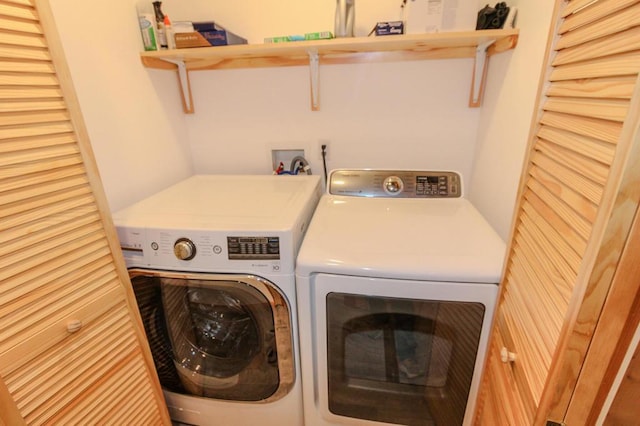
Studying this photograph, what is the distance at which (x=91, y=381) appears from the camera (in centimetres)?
94

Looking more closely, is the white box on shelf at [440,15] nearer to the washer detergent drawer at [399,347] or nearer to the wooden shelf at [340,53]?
the wooden shelf at [340,53]

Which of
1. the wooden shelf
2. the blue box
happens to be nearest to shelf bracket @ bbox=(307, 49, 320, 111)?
the wooden shelf

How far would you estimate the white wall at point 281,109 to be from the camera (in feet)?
3.93

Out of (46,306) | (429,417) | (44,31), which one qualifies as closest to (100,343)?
(46,306)

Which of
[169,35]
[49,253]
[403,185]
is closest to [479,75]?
[403,185]

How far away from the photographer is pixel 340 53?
154cm

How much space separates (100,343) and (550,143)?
1.31 meters

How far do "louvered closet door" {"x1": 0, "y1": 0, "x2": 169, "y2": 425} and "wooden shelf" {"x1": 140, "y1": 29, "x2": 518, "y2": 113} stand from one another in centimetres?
72

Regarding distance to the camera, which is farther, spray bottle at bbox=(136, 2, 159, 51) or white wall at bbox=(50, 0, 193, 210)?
spray bottle at bbox=(136, 2, 159, 51)

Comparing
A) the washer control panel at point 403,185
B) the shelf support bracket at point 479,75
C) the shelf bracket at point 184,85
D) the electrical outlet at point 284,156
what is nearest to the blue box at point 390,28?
the shelf support bracket at point 479,75

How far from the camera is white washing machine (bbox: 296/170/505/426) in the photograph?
97cm

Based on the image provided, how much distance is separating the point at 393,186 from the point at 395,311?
0.62 m

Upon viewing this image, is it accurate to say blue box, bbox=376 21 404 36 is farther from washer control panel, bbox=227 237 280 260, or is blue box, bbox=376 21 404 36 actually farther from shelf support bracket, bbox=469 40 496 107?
washer control panel, bbox=227 237 280 260

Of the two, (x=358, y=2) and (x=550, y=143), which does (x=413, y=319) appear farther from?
(x=358, y=2)
